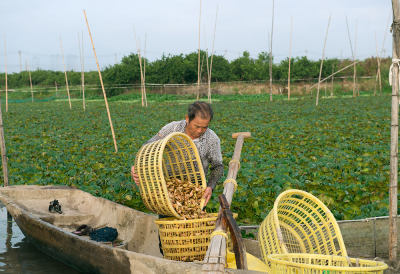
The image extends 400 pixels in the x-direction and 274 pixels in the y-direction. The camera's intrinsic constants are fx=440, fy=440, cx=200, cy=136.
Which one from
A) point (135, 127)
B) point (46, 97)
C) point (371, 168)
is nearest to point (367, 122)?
point (371, 168)

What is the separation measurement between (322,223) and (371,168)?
4215 mm

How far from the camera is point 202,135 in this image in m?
3.78

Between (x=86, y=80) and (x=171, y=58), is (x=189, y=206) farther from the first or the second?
(x=86, y=80)

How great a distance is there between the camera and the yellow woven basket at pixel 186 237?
3266 mm

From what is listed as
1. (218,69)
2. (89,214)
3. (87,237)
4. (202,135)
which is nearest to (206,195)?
(202,135)

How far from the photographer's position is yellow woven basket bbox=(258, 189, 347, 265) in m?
2.87

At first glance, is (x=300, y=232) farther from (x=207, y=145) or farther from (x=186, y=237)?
(x=207, y=145)

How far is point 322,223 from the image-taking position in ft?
10.3

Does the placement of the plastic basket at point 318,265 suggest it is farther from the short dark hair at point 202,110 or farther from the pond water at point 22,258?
the pond water at point 22,258

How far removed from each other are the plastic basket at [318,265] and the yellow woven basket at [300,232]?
16 centimetres

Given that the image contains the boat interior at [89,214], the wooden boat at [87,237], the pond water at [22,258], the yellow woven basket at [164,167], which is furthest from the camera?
the boat interior at [89,214]

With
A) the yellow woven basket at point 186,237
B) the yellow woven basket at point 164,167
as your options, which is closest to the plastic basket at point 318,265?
the yellow woven basket at point 186,237

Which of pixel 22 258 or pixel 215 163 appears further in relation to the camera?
pixel 22 258

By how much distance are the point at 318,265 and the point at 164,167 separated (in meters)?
1.97
